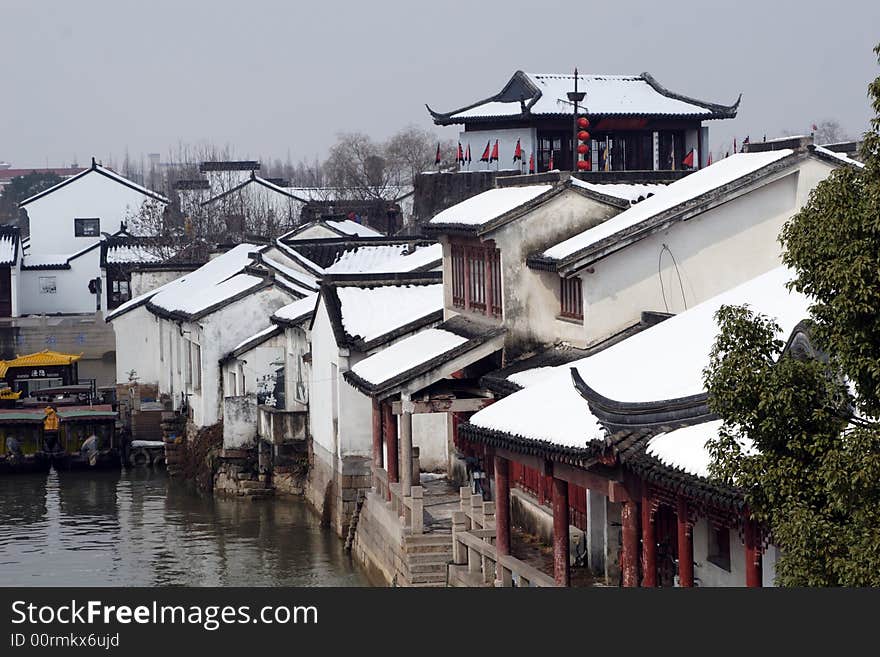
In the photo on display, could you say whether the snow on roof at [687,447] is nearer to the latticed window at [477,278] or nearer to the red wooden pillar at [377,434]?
the latticed window at [477,278]

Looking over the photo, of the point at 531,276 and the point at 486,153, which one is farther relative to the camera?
the point at 486,153

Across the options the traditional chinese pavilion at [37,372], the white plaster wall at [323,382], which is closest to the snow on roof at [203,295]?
the traditional chinese pavilion at [37,372]

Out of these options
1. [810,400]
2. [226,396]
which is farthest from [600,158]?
[810,400]

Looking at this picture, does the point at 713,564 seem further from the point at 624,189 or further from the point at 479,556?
the point at 624,189

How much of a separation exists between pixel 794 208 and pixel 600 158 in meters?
19.1

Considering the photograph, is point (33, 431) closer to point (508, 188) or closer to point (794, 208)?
point (508, 188)

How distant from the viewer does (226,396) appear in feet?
117

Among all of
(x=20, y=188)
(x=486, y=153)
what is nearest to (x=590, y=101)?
(x=486, y=153)

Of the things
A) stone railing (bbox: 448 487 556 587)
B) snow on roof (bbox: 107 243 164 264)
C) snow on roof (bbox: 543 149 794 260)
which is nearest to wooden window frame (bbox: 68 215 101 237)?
snow on roof (bbox: 107 243 164 264)

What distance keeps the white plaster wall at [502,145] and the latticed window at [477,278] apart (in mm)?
14822

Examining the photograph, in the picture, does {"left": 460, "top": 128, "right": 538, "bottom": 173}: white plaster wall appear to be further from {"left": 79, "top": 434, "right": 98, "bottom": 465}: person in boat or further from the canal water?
{"left": 79, "top": 434, "right": 98, "bottom": 465}: person in boat

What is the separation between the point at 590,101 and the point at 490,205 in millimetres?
16458

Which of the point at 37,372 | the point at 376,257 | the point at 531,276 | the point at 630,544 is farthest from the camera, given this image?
the point at 37,372

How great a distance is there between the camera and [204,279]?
145 feet
